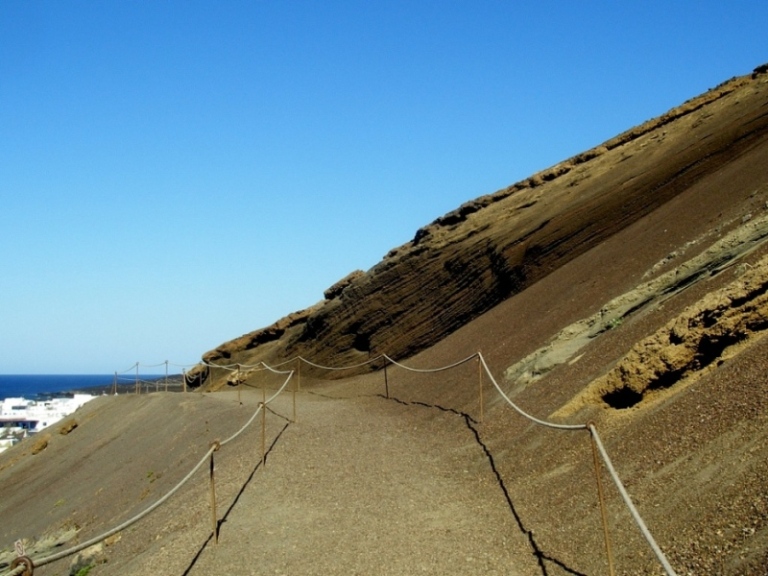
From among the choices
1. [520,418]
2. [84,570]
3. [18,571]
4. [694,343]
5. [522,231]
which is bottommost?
[84,570]

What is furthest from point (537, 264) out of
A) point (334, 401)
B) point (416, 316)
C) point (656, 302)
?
point (656, 302)

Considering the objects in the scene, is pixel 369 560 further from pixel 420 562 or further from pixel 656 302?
pixel 656 302

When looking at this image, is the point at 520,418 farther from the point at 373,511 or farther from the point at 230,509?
the point at 230,509

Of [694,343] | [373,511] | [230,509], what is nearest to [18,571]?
[230,509]

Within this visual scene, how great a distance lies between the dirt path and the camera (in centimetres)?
720

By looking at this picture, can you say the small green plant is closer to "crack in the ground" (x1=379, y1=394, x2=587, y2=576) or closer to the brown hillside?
the brown hillside

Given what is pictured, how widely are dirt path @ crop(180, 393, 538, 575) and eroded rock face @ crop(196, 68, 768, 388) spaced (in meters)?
10.1

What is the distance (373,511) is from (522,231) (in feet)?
51.7

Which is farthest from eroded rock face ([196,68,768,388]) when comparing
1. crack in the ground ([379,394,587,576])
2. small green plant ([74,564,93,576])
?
small green plant ([74,564,93,576])

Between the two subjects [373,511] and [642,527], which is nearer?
[642,527]

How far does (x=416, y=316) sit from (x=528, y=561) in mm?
18884

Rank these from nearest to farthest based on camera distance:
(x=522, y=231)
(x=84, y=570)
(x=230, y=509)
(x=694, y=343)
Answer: (x=694, y=343) → (x=230, y=509) → (x=84, y=570) → (x=522, y=231)

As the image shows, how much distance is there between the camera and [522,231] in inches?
910

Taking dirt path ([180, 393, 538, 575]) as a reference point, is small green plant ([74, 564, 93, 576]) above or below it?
below
